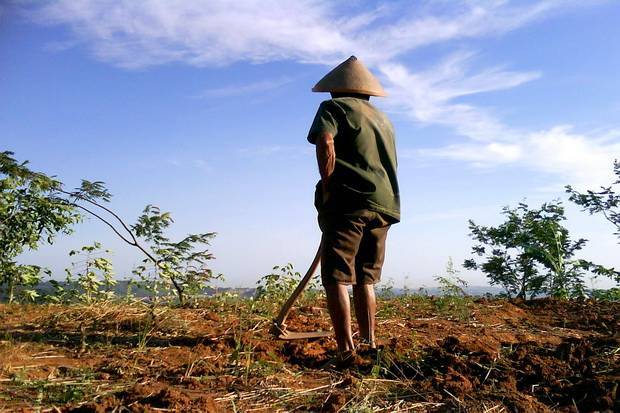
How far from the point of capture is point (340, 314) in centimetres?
353

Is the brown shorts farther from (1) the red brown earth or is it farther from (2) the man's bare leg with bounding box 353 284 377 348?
(1) the red brown earth

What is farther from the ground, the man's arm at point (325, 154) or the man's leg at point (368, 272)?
the man's arm at point (325, 154)

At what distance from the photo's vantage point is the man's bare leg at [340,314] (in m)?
3.54


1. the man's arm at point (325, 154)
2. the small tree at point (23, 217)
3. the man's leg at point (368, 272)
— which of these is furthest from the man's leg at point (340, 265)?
the small tree at point (23, 217)

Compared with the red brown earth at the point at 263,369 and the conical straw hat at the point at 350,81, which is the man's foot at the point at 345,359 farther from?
the conical straw hat at the point at 350,81

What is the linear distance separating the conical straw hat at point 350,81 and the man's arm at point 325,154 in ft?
1.64

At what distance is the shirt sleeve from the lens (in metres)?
3.51

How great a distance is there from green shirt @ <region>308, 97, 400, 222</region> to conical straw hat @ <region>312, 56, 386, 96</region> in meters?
0.14

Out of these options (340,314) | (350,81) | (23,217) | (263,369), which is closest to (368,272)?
(340,314)

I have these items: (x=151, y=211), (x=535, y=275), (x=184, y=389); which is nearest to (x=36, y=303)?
(x=151, y=211)

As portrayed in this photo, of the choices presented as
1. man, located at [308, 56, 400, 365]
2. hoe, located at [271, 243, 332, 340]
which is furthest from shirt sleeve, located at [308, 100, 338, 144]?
hoe, located at [271, 243, 332, 340]

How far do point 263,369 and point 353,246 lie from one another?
36.3 inches

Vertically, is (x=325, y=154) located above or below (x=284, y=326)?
above

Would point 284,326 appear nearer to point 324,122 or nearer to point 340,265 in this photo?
point 340,265
